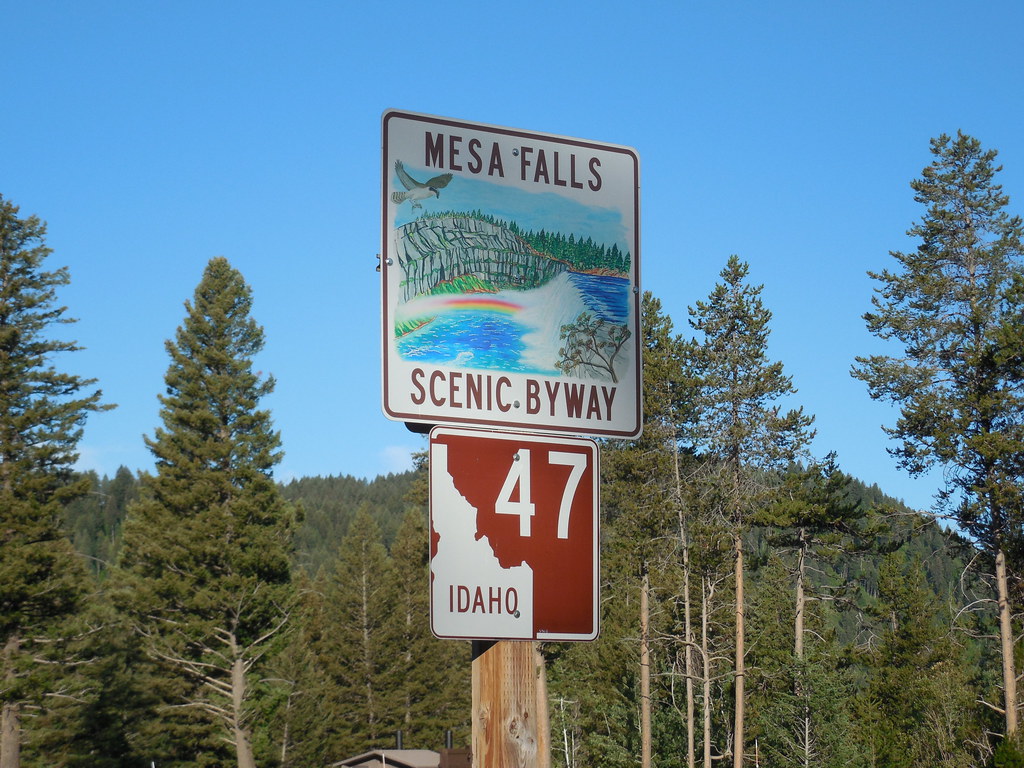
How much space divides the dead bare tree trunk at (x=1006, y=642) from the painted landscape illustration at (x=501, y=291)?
32427 mm

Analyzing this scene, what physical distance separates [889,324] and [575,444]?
33.1 m

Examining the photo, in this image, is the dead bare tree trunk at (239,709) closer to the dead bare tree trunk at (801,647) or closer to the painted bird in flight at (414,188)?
the dead bare tree trunk at (801,647)

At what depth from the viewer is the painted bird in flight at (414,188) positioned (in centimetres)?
371

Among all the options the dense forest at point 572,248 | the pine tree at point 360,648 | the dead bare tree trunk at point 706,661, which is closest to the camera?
the dense forest at point 572,248

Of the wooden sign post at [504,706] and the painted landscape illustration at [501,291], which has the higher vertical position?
the painted landscape illustration at [501,291]

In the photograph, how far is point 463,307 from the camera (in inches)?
145

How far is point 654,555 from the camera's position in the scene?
45.6 m

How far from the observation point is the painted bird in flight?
3708mm

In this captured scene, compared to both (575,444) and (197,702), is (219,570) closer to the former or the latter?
(197,702)

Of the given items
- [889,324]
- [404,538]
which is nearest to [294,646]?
[404,538]

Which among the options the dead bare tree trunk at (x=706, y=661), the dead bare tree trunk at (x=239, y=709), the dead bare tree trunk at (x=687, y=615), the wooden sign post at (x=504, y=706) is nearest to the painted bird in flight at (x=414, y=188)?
the wooden sign post at (x=504, y=706)

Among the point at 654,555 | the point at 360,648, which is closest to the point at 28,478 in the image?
Result: the point at 654,555

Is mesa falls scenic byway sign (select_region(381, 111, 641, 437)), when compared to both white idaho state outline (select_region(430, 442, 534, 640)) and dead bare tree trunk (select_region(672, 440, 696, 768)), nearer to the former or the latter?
white idaho state outline (select_region(430, 442, 534, 640))

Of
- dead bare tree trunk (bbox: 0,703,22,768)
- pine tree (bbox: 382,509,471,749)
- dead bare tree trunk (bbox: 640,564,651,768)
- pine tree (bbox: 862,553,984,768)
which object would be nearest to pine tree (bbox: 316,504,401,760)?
pine tree (bbox: 382,509,471,749)
